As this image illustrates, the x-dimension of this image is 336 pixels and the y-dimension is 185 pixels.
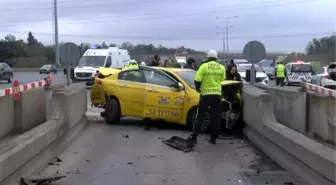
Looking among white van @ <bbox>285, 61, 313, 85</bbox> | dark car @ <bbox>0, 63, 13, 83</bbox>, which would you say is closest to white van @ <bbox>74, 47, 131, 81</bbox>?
dark car @ <bbox>0, 63, 13, 83</bbox>

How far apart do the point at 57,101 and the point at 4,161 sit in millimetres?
4276

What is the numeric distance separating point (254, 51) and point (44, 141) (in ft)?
31.8

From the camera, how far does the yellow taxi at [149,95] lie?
41.2 feet

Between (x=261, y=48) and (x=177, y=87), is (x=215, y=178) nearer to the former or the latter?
(x=177, y=87)

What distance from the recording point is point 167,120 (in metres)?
12.8

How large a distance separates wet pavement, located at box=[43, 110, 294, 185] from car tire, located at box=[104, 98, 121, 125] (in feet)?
5.17

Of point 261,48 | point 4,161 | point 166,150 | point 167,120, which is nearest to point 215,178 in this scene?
point 166,150

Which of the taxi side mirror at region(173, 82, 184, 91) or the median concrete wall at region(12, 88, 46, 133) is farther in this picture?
the taxi side mirror at region(173, 82, 184, 91)

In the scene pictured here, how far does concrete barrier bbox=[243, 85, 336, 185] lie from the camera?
6.42m

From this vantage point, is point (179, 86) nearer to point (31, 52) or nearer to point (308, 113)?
point (308, 113)

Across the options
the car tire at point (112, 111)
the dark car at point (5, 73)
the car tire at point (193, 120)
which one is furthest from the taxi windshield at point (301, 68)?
the car tire at point (193, 120)

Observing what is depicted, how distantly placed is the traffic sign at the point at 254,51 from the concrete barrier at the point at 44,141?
5.81 meters

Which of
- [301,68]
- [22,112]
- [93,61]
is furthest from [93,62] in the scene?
[22,112]

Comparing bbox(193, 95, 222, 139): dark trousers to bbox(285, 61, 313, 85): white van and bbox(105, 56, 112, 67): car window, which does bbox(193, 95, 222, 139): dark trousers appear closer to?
bbox(105, 56, 112, 67): car window
